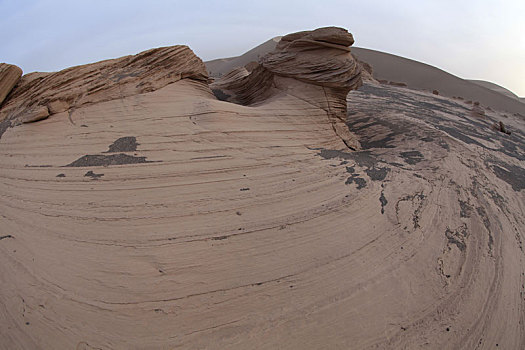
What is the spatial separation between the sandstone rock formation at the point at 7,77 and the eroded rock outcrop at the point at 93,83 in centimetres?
6

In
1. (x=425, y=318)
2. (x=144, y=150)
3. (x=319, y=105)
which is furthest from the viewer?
(x=319, y=105)

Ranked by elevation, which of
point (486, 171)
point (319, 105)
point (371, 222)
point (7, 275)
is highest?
point (319, 105)

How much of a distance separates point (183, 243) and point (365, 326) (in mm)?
1099

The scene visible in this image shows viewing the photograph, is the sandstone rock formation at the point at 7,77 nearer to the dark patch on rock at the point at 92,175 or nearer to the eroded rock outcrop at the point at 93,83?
the eroded rock outcrop at the point at 93,83

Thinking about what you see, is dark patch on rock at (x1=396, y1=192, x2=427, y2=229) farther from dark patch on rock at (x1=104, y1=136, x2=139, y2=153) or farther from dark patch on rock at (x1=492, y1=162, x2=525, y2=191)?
dark patch on rock at (x1=104, y1=136, x2=139, y2=153)

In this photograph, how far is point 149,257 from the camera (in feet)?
5.28

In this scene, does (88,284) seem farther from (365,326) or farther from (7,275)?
(365,326)

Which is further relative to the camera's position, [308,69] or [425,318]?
[308,69]

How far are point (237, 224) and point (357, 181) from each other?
1223mm

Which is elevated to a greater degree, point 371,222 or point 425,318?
point 371,222

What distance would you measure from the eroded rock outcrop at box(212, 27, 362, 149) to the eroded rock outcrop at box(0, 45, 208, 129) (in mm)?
1235

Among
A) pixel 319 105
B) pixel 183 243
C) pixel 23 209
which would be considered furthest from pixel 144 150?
pixel 319 105

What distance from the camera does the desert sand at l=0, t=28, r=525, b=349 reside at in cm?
142

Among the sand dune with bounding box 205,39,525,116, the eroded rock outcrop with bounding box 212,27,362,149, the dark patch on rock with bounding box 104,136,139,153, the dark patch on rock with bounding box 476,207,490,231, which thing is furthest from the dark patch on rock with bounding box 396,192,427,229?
the sand dune with bounding box 205,39,525,116
